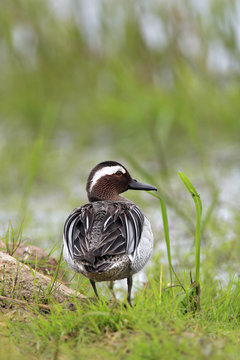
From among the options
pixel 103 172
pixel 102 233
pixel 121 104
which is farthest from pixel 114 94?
pixel 102 233

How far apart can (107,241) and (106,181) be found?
126cm

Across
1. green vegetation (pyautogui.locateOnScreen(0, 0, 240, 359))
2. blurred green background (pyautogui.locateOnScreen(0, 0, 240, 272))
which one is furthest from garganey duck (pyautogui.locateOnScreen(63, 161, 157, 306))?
blurred green background (pyautogui.locateOnScreen(0, 0, 240, 272))

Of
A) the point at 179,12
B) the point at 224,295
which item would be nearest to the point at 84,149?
the point at 179,12

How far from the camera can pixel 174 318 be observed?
3.38m

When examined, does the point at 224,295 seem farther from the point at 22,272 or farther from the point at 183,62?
the point at 183,62

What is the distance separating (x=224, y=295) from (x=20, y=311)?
5.08ft

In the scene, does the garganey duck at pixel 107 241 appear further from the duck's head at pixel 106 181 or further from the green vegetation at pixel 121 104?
the green vegetation at pixel 121 104

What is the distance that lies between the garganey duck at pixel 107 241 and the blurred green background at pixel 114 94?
156 inches

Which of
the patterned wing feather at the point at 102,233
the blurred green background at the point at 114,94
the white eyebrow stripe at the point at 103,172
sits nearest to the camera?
the patterned wing feather at the point at 102,233

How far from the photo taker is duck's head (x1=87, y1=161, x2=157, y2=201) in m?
4.98

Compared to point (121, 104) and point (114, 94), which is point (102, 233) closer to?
point (121, 104)

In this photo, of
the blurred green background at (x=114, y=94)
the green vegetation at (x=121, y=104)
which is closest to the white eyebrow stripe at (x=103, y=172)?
the green vegetation at (x=121, y=104)

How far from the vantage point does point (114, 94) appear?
Result: 10.7 metres

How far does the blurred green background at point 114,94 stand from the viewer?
9.21 meters
